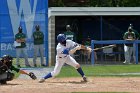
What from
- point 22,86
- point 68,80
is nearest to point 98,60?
point 68,80

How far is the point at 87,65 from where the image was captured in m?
24.4

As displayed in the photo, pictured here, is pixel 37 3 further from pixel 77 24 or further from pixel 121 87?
pixel 121 87

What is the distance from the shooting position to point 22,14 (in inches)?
955

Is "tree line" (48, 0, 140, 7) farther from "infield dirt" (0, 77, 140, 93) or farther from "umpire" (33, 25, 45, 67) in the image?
"infield dirt" (0, 77, 140, 93)

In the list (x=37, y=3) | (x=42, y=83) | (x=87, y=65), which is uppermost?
(x=37, y=3)

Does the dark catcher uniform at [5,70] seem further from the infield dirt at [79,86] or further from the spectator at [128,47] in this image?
the spectator at [128,47]

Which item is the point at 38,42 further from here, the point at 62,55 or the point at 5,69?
the point at 5,69

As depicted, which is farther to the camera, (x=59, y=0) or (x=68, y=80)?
(x=59, y=0)

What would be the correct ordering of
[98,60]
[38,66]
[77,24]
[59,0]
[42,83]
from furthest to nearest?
[59,0]
[77,24]
[98,60]
[38,66]
[42,83]

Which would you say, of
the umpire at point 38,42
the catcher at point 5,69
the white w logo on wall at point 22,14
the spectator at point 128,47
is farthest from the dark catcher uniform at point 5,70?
the spectator at point 128,47

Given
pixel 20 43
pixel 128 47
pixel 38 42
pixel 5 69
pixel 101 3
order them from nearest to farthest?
pixel 5 69 → pixel 20 43 → pixel 38 42 → pixel 128 47 → pixel 101 3

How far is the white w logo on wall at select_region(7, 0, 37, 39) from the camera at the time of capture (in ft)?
79.4

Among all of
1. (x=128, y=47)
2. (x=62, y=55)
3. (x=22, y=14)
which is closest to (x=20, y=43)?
(x=22, y=14)

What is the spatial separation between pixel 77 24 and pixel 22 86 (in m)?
15.2
